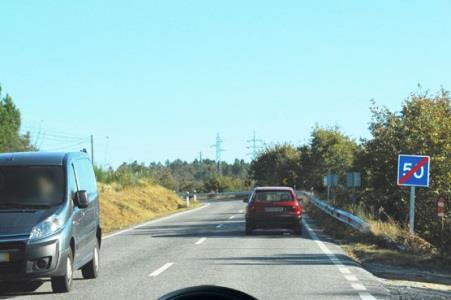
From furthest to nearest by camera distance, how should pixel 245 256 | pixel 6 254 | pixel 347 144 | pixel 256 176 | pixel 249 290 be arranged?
pixel 256 176 → pixel 347 144 → pixel 245 256 → pixel 249 290 → pixel 6 254

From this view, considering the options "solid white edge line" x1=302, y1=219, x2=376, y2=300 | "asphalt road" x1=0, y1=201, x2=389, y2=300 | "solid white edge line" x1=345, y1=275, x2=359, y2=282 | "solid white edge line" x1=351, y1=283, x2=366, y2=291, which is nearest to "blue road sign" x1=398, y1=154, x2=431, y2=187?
"asphalt road" x1=0, y1=201, x2=389, y2=300

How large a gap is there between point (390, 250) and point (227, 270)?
5645 mm

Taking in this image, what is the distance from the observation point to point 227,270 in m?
12.6

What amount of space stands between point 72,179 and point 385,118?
21.3m

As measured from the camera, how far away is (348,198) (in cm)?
3553

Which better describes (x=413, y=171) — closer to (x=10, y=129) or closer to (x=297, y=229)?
(x=297, y=229)

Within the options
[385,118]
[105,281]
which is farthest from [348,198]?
[105,281]

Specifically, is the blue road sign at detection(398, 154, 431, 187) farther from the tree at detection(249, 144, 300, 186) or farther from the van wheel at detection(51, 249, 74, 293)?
the tree at detection(249, 144, 300, 186)

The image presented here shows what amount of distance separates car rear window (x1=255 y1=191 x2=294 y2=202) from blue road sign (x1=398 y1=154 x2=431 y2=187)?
4.71m

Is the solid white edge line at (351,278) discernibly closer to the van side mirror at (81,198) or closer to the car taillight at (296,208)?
the van side mirror at (81,198)

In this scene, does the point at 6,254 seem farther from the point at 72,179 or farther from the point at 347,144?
the point at 347,144

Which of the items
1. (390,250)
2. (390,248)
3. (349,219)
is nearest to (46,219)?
(390,250)

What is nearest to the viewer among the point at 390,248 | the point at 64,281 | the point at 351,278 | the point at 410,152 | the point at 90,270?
the point at 64,281

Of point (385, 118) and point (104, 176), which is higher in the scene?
point (385, 118)
